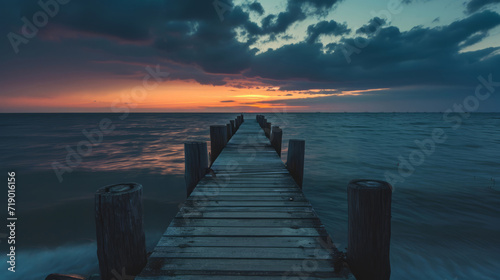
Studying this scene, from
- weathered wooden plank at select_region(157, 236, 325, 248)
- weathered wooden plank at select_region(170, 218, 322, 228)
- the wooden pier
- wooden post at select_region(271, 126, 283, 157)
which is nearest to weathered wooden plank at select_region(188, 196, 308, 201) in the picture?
the wooden pier

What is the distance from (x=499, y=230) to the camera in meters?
6.11

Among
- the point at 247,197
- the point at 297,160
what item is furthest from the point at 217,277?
the point at 297,160

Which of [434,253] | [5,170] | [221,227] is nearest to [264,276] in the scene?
[221,227]

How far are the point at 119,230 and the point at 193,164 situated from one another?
2688 millimetres

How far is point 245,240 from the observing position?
262 cm

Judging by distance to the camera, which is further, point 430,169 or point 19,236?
point 430,169

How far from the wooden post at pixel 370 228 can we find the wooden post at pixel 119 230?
6.06 feet

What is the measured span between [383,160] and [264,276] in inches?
579

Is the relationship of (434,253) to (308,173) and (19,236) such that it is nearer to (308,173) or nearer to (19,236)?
(308,173)

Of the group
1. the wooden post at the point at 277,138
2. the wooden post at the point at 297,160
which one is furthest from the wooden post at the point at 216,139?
the wooden post at the point at 297,160

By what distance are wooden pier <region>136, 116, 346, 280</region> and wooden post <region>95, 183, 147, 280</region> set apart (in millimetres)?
172

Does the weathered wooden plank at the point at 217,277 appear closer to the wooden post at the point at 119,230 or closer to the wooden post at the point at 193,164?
the wooden post at the point at 119,230

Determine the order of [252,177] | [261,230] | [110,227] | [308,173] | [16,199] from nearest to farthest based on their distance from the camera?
[110,227], [261,230], [252,177], [16,199], [308,173]

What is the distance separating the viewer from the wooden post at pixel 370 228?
2.03 m
